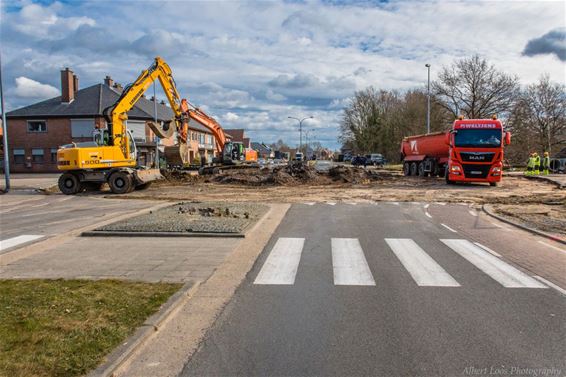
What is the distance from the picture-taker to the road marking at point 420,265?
23.1ft

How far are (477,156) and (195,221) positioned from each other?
61.2 ft

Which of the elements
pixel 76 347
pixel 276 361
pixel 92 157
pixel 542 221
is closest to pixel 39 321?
pixel 76 347

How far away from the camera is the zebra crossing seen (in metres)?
7.08

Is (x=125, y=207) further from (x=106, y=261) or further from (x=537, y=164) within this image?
(x=537, y=164)

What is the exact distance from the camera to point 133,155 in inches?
1033

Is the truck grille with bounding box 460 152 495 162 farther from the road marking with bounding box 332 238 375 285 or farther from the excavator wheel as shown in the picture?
the excavator wheel

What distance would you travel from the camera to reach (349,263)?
827 centimetres

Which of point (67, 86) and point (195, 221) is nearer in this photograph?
point (195, 221)

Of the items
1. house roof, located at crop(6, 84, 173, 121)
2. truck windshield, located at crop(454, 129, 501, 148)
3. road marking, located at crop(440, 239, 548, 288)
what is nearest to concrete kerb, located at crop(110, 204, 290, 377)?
road marking, located at crop(440, 239, 548, 288)

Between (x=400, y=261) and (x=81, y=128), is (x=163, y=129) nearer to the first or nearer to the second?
(x=400, y=261)

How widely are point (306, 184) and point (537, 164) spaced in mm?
19691

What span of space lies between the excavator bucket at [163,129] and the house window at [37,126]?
32.4 meters

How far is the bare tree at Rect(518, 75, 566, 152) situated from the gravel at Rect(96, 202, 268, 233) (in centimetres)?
5055

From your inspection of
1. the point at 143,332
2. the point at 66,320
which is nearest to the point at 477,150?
the point at 143,332
